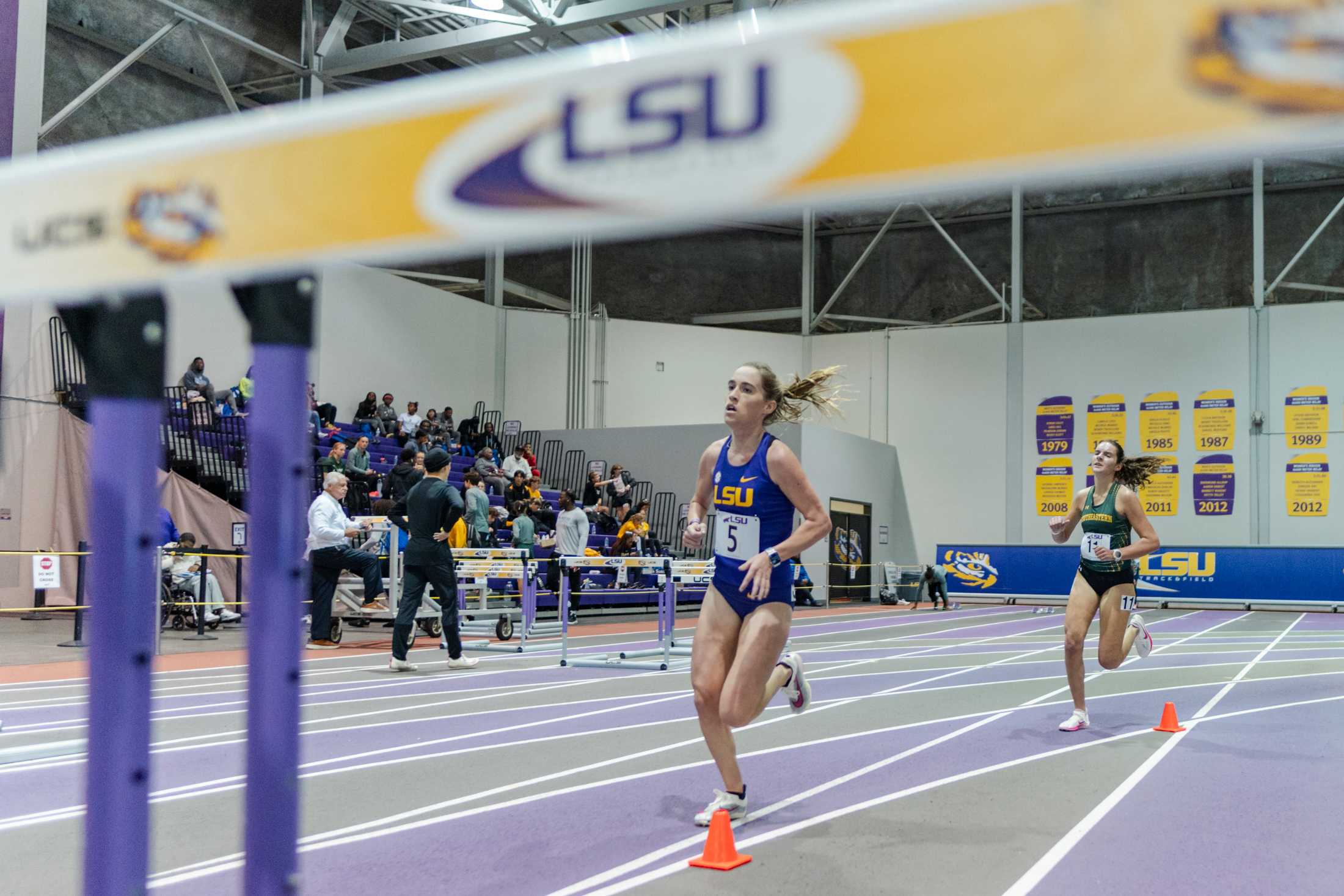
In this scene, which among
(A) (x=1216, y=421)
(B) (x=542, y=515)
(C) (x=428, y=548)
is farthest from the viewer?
(A) (x=1216, y=421)

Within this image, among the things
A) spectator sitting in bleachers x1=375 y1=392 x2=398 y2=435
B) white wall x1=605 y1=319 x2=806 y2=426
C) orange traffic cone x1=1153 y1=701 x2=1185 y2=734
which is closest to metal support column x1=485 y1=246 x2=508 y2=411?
white wall x1=605 y1=319 x2=806 y2=426

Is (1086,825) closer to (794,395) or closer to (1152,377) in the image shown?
(794,395)

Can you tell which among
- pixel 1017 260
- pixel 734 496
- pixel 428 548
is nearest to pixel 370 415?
pixel 428 548

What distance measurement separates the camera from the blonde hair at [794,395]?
189 inches

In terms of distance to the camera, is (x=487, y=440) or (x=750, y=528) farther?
(x=487, y=440)

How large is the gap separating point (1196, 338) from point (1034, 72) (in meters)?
27.2

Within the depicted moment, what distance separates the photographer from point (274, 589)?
206 centimetres

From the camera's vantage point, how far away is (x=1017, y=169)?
1338 mm

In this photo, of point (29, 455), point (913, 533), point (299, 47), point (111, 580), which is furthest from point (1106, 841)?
point (913, 533)

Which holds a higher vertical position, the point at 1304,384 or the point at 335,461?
the point at 1304,384

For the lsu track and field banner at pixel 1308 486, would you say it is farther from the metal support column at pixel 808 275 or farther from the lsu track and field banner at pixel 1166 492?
the metal support column at pixel 808 275

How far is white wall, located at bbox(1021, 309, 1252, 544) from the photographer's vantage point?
25.5 m

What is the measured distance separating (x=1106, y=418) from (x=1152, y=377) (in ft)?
4.40

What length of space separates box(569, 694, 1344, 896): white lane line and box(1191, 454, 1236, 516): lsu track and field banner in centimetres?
1979
